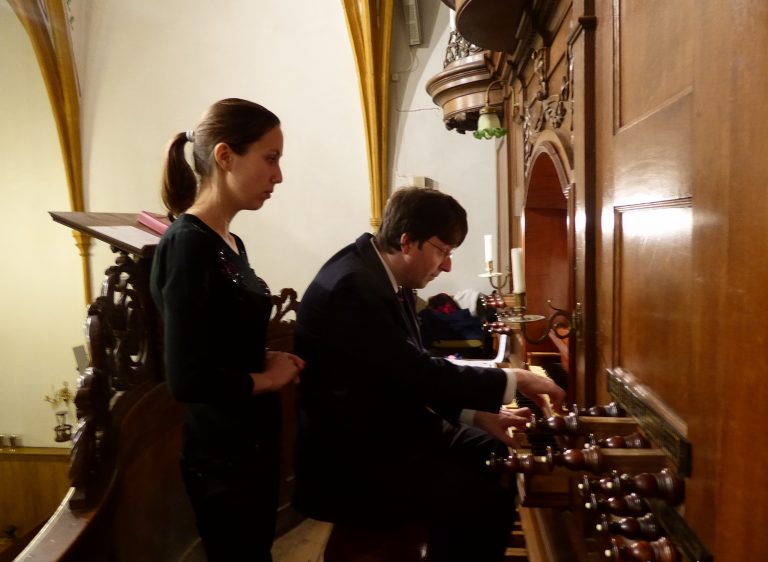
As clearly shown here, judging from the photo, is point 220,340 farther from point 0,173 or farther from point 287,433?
point 0,173

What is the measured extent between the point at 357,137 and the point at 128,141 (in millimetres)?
2670

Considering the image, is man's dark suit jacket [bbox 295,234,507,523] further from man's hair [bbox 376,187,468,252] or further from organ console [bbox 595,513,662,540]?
organ console [bbox 595,513,662,540]

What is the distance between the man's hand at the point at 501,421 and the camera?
5.51 feet

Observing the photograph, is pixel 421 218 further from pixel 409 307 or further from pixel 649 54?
pixel 649 54

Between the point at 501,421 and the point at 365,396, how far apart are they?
0.50m

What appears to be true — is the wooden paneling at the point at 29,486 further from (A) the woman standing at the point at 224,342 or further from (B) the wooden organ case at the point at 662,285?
(B) the wooden organ case at the point at 662,285

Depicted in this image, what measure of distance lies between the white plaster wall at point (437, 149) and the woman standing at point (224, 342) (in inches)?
148

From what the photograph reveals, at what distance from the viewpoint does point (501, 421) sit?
1723mm

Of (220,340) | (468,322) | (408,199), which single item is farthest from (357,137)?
(220,340)

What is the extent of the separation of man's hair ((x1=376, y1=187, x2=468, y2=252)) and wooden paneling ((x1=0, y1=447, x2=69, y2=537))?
21.6ft

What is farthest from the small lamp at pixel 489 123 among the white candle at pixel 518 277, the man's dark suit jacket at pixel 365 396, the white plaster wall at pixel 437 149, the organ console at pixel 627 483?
the organ console at pixel 627 483

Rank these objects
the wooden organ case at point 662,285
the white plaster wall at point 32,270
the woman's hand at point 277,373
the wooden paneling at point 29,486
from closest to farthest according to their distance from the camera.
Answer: the wooden organ case at point 662,285 < the woman's hand at point 277,373 < the white plaster wall at point 32,270 < the wooden paneling at point 29,486

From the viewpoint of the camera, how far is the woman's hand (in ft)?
4.52

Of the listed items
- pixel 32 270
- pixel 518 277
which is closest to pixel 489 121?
pixel 518 277
